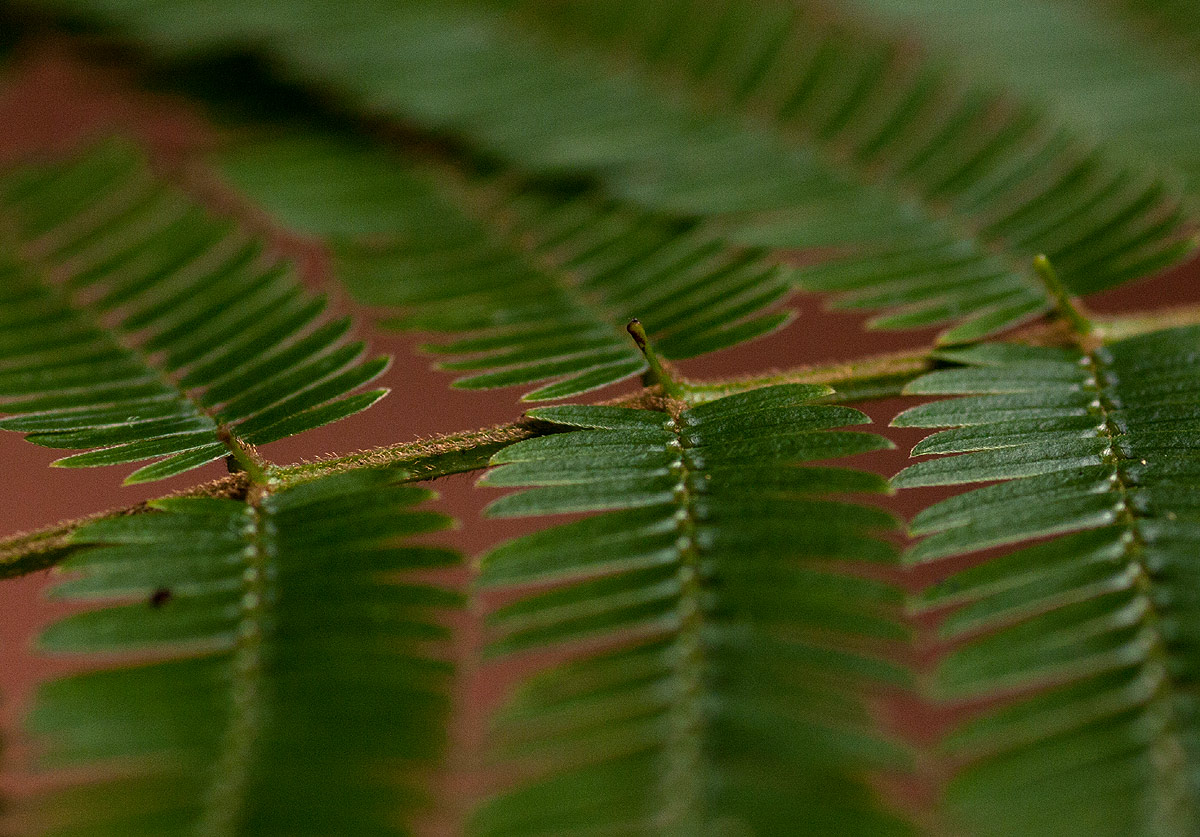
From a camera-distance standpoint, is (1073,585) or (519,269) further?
(519,269)

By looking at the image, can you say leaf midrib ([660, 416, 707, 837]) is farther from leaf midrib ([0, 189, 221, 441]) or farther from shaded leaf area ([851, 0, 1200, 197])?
shaded leaf area ([851, 0, 1200, 197])

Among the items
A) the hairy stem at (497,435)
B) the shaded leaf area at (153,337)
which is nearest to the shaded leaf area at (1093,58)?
the hairy stem at (497,435)

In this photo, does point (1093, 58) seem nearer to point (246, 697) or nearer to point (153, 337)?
point (153, 337)

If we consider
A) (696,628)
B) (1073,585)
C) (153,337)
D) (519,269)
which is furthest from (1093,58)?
(153,337)

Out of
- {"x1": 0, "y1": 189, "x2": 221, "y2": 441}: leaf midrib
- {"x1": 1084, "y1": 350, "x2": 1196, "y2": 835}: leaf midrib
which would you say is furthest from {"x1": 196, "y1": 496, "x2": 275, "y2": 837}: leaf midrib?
{"x1": 1084, "y1": 350, "x2": 1196, "y2": 835}: leaf midrib

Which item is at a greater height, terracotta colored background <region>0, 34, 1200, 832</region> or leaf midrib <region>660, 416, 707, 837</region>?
terracotta colored background <region>0, 34, 1200, 832</region>

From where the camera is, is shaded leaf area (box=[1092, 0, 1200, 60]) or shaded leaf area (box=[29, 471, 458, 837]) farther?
shaded leaf area (box=[1092, 0, 1200, 60])
